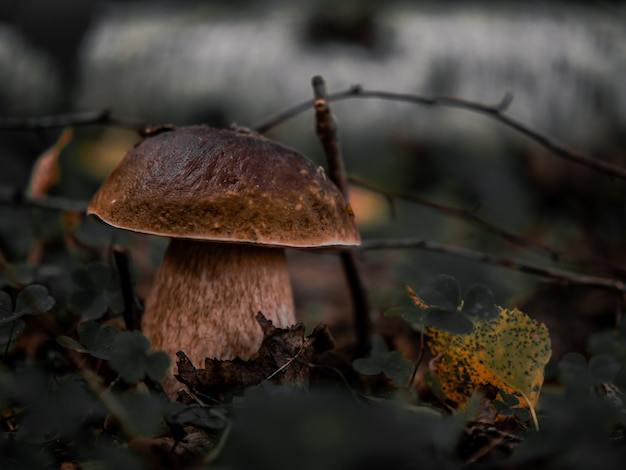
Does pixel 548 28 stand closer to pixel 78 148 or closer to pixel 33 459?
pixel 78 148

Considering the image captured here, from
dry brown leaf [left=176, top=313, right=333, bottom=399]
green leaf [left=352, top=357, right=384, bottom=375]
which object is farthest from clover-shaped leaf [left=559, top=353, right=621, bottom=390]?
dry brown leaf [left=176, top=313, right=333, bottom=399]

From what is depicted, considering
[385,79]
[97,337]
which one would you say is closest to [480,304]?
[97,337]

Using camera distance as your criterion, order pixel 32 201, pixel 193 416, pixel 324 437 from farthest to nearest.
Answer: pixel 32 201
pixel 193 416
pixel 324 437

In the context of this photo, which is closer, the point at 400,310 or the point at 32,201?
the point at 400,310

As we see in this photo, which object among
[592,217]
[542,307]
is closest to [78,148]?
[542,307]

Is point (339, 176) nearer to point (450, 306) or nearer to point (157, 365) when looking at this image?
point (450, 306)

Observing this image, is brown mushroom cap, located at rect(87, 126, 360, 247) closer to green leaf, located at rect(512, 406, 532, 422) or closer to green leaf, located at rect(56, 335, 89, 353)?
green leaf, located at rect(56, 335, 89, 353)

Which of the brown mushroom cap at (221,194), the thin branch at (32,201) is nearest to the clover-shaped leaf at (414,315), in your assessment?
the brown mushroom cap at (221,194)
